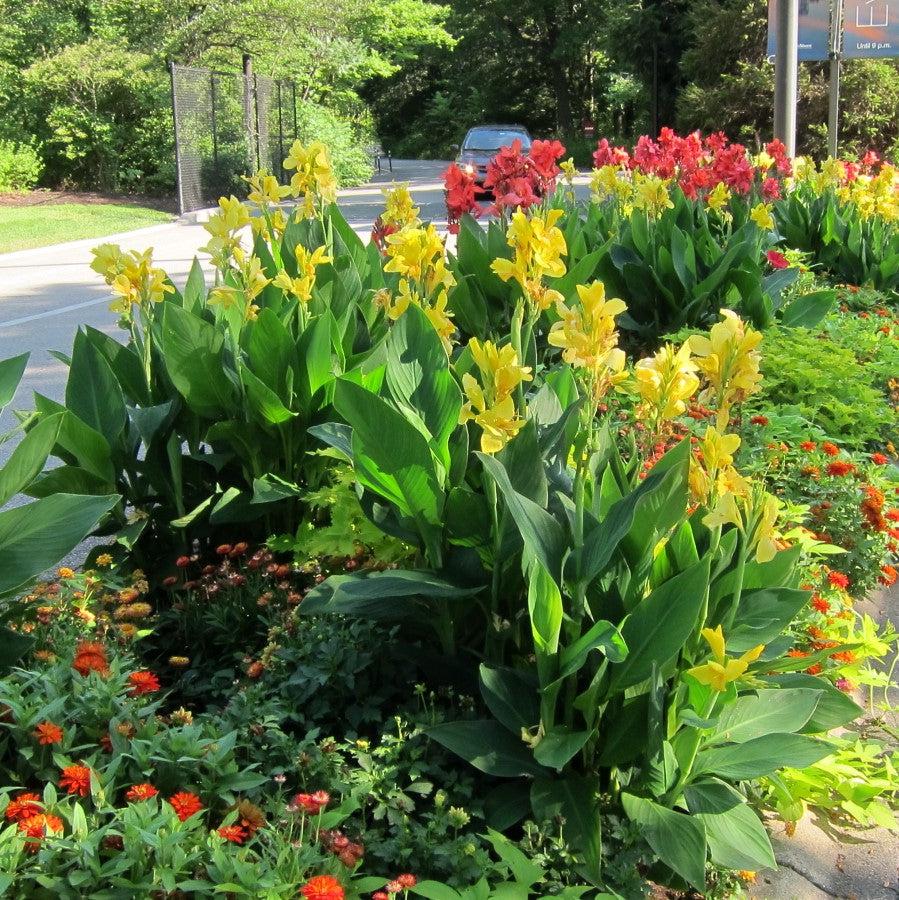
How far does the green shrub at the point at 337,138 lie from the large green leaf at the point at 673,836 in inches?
979

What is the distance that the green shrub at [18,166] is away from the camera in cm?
Result: 2269

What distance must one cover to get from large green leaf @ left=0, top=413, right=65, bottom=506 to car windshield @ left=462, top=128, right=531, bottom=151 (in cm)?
2246

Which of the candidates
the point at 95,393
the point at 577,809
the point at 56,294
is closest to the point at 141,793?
the point at 577,809

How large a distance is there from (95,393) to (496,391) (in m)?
1.54

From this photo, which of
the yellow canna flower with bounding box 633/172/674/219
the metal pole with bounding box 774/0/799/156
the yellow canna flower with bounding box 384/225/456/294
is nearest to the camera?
the yellow canna flower with bounding box 384/225/456/294

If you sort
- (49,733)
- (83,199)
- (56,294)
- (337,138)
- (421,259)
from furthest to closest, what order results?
1. (337,138)
2. (83,199)
3. (56,294)
4. (421,259)
5. (49,733)

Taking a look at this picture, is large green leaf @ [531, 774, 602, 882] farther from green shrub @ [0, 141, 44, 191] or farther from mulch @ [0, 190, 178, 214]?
green shrub @ [0, 141, 44, 191]

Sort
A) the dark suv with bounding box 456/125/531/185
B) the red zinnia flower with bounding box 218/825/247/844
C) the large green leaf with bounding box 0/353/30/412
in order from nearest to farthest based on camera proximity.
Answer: the red zinnia flower with bounding box 218/825/247/844
the large green leaf with bounding box 0/353/30/412
the dark suv with bounding box 456/125/531/185

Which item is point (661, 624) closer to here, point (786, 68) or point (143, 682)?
point (143, 682)

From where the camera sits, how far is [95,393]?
3.23 m

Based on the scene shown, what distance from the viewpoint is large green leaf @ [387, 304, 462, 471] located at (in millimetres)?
2604

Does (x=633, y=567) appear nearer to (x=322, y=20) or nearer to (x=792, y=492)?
(x=792, y=492)

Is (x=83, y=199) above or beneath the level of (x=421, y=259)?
beneath

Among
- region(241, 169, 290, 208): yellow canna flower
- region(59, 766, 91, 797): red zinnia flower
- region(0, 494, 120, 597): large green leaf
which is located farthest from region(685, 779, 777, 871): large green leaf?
region(241, 169, 290, 208): yellow canna flower
